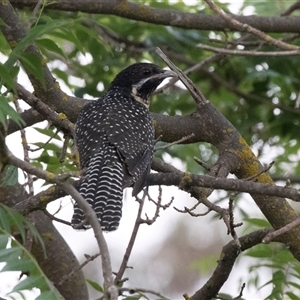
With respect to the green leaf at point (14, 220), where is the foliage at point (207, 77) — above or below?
above

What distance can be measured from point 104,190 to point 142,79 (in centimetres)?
170

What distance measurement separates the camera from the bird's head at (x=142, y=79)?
211 inches

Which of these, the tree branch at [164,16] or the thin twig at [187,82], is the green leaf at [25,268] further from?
the tree branch at [164,16]

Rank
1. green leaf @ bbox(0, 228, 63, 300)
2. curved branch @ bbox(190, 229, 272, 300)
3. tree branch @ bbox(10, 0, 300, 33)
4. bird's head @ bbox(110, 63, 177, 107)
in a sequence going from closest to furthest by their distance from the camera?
green leaf @ bbox(0, 228, 63, 300), curved branch @ bbox(190, 229, 272, 300), tree branch @ bbox(10, 0, 300, 33), bird's head @ bbox(110, 63, 177, 107)

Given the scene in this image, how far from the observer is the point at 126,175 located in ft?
13.8

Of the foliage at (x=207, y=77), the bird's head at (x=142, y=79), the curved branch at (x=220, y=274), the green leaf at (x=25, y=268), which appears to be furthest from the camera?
the foliage at (x=207, y=77)

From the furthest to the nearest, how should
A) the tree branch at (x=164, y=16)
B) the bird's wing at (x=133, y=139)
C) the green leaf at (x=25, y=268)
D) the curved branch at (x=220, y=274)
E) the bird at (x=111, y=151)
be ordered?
the tree branch at (x=164, y=16)
the bird's wing at (x=133, y=139)
the curved branch at (x=220, y=274)
the bird at (x=111, y=151)
the green leaf at (x=25, y=268)

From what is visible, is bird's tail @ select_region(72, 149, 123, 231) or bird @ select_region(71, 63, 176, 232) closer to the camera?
bird's tail @ select_region(72, 149, 123, 231)

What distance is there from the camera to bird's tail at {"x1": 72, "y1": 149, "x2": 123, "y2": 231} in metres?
3.68

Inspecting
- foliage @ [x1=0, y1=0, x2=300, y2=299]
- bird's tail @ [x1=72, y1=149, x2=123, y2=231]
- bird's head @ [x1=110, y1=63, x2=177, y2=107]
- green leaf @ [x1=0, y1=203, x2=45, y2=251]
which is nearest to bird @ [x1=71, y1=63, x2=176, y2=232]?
bird's tail @ [x1=72, y1=149, x2=123, y2=231]

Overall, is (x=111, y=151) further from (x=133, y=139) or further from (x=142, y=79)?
(x=142, y=79)

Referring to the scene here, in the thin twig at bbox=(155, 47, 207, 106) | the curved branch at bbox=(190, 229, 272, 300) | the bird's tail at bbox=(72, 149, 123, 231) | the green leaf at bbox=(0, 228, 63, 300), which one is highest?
the thin twig at bbox=(155, 47, 207, 106)

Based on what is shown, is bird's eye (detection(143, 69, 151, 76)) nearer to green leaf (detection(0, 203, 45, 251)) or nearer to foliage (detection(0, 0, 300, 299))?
foliage (detection(0, 0, 300, 299))

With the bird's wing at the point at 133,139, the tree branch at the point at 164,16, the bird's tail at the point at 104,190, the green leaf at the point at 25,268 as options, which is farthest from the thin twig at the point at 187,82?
the green leaf at the point at 25,268
